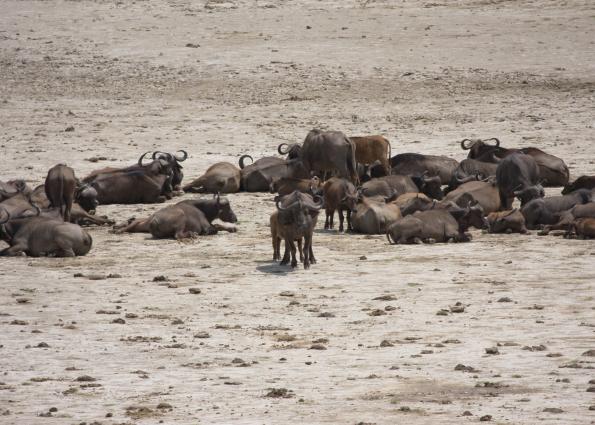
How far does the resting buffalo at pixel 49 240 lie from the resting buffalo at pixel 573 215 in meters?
5.80

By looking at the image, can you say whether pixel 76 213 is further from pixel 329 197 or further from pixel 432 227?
pixel 432 227

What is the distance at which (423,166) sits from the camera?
2261 cm

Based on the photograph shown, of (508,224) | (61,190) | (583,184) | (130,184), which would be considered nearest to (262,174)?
(130,184)

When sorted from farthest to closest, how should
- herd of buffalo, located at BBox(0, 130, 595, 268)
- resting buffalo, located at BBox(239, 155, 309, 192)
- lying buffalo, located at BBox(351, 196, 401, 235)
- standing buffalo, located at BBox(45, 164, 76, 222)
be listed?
1. resting buffalo, located at BBox(239, 155, 309, 192)
2. standing buffalo, located at BBox(45, 164, 76, 222)
3. lying buffalo, located at BBox(351, 196, 401, 235)
4. herd of buffalo, located at BBox(0, 130, 595, 268)

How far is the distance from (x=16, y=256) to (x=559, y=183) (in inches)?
→ 365

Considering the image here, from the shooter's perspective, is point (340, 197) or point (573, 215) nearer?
point (573, 215)

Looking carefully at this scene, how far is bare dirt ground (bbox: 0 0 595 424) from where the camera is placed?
34.4 feet

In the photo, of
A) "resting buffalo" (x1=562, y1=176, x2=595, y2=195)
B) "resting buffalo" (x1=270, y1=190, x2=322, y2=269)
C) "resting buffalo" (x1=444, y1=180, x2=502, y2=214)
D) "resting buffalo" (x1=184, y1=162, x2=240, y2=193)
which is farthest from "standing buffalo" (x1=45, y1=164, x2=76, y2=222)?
"resting buffalo" (x1=562, y1=176, x2=595, y2=195)

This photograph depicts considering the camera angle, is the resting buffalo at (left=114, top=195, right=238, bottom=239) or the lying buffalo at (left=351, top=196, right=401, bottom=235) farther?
the lying buffalo at (left=351, top=196, right=401, bottom=235)

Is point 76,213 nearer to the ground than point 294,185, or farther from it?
nearer to the ground

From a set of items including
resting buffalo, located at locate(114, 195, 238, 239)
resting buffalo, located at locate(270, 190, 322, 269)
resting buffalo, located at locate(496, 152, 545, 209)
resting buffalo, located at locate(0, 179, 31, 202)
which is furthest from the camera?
resting buffalo, located at locate(496, 152, 545, 209)

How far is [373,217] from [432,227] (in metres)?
1.08

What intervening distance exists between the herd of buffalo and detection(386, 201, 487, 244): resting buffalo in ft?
0.04

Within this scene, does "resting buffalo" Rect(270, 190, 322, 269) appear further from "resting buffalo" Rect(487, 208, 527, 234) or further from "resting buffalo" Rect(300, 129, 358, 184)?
"resting buffalo" Rect(300, 129, 358, 184)
